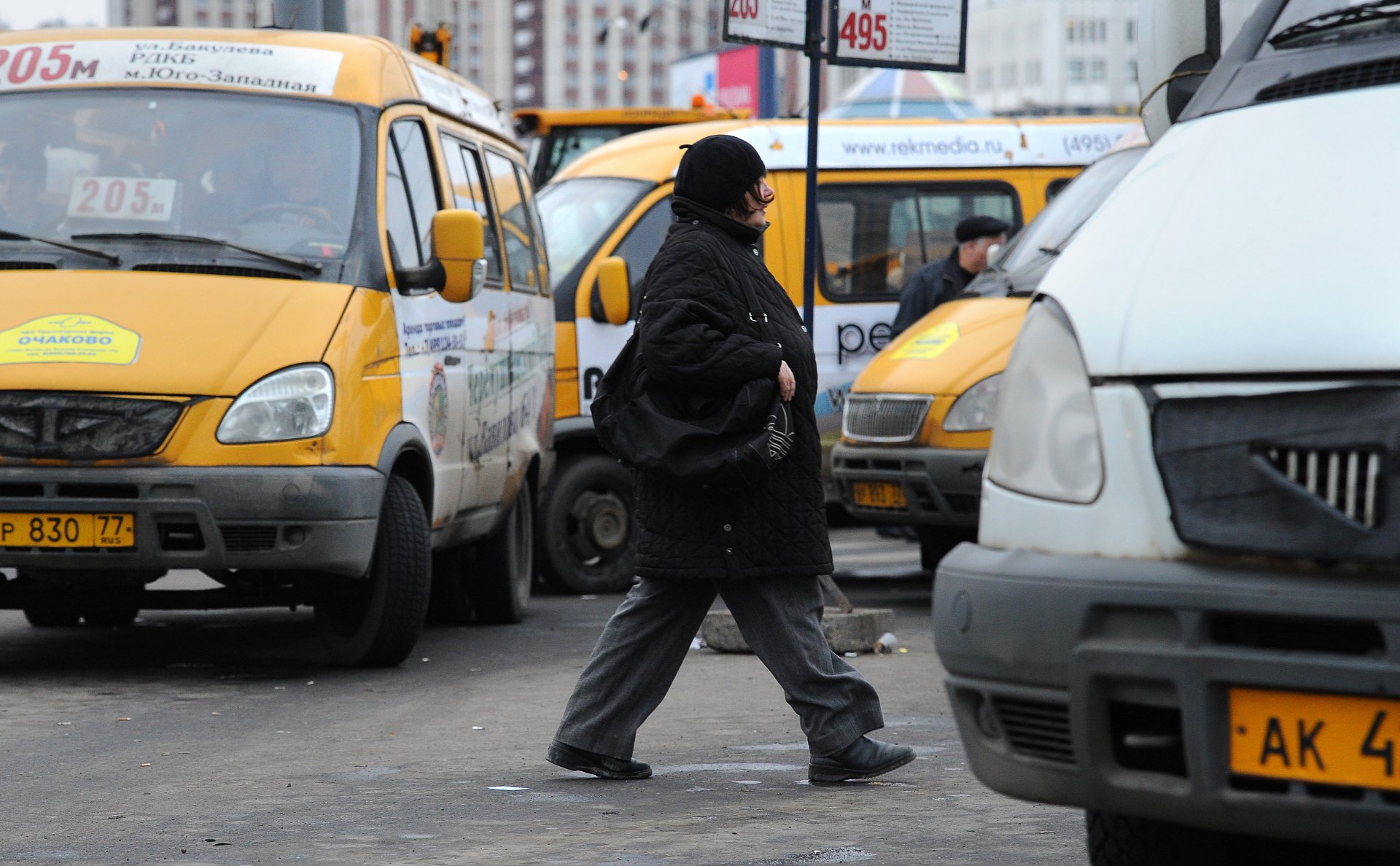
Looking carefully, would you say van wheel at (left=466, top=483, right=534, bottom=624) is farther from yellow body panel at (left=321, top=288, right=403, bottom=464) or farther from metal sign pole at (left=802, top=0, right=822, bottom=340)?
metal sign pole at (left=802, top=0, right=822, bottom=340)

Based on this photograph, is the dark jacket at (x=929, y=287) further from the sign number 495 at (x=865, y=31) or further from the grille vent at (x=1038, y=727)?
the grille vent at (x=1038, y=727)

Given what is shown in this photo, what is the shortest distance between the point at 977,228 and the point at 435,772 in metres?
6.30

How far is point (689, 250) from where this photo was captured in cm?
538

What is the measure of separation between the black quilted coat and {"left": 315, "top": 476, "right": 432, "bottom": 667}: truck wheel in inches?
78.8

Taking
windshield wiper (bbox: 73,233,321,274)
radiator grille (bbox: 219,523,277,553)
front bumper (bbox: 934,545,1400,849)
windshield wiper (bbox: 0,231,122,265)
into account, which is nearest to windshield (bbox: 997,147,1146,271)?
windshield wiper (bbox: 73,233,321,274)

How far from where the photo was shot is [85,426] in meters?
6.62

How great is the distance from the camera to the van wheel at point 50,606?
24.3 feet

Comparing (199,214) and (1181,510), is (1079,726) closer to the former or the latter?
(1181,510)

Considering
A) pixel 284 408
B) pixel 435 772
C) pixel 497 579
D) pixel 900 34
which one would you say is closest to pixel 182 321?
pixel 284 408

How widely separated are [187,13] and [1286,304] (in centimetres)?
14926

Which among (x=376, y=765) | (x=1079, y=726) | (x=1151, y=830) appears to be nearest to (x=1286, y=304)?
(x=1079, y=726)

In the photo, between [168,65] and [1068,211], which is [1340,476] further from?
[1068,211]

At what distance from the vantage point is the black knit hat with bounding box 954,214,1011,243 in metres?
11.0

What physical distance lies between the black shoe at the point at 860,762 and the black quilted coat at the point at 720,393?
480 mm
